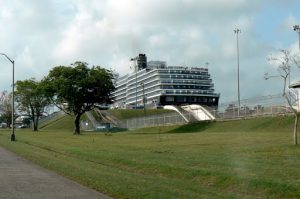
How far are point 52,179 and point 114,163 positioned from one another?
6.55 m

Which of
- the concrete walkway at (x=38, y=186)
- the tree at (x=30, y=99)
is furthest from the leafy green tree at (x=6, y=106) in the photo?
the concrete walkway at (x=38, y=186)

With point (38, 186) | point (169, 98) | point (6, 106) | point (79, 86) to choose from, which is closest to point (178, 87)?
point (169, 98)

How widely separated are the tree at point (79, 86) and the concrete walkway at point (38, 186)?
59275 millimetres

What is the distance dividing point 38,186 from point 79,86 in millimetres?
65228

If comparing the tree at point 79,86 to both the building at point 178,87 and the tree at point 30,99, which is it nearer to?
the tree at point 30,99

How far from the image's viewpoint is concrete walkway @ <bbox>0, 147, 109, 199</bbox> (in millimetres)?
13047

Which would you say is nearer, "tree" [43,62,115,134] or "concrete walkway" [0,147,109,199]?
"concrete walkway" [0,147,109,199]

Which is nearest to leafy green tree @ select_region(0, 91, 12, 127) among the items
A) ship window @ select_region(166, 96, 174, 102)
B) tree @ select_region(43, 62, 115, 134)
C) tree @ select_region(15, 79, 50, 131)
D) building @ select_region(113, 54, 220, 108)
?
tree @ select_region(15, 79, 50, 131)

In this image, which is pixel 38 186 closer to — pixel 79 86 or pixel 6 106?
pixel 79 86

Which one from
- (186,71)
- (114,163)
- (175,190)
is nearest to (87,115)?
(186,71)

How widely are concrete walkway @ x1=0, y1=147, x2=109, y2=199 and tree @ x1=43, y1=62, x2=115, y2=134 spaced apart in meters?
59.3

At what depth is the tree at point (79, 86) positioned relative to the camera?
79.2 metres

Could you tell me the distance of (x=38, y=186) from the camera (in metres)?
15.0

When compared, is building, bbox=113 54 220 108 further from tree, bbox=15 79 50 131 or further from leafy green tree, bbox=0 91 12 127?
tree, bbox=15 79 50 131
